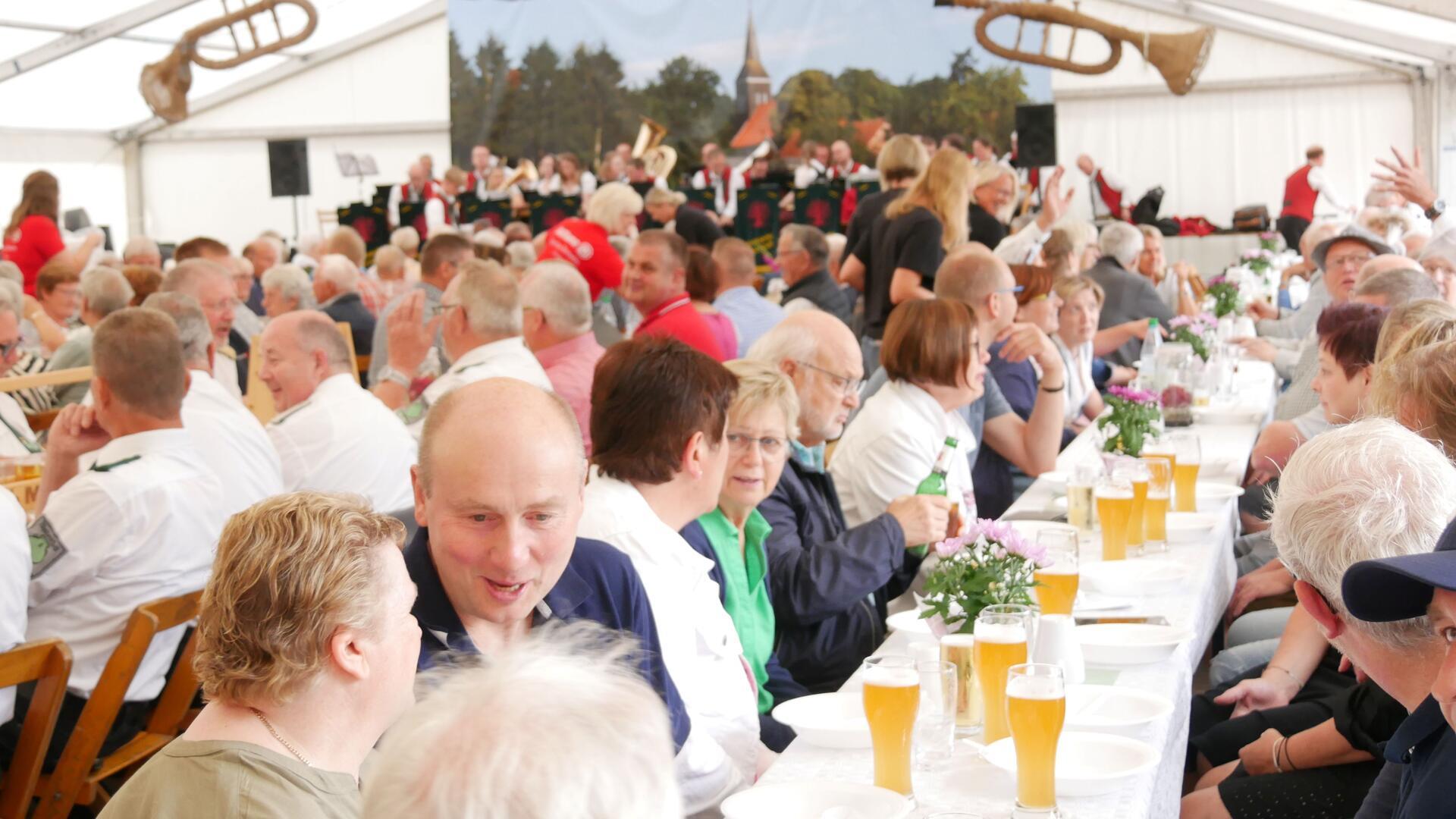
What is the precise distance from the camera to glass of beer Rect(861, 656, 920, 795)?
5.52 ft

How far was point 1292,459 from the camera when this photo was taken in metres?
1.60

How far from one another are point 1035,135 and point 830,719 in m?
11.4

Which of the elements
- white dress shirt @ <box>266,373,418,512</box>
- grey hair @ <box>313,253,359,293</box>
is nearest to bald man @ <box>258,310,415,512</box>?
white dress shirt @ <box>266,373,418,512</box>

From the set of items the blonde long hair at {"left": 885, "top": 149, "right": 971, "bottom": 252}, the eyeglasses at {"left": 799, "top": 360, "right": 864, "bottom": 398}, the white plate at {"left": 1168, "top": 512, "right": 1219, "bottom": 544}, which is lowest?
the white plate at {"left": 1168, "top": 512, "right": 1219, "bottom": 544}

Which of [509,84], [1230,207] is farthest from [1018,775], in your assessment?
[1230,207]

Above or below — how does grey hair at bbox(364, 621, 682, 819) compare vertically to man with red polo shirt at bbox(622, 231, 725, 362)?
above

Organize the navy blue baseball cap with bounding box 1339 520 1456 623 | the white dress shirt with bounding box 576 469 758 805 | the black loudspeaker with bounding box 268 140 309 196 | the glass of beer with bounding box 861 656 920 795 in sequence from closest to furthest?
the navy blue baseball cap with bounding box 1339 520 1456 623 < the glass of beer with bounding box 861 656 920 795 < the white dress shirt with bounding box 576 469 758 805 < the black loudspeaker with bounding box 268 140 309 196

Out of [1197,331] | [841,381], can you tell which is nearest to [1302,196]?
[1197,331]

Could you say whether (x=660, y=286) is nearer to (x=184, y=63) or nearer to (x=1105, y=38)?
(x=1105, y=38)

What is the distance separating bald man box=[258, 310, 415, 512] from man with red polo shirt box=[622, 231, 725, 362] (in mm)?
1410

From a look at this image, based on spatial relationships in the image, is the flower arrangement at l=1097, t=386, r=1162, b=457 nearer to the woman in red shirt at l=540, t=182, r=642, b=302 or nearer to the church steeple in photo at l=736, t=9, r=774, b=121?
the woman in red shirt at l=540, t=182, r=642, b=302

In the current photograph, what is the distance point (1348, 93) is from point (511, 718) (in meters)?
18.8

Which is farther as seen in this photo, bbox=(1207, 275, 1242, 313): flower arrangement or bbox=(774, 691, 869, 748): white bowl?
bbox=(1207, 275, 1242, 313): flower arrangement

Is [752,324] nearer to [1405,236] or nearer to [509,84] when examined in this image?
[1405,236]
